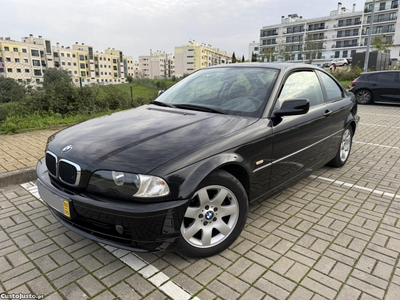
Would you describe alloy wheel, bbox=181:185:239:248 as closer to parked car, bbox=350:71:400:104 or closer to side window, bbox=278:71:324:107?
side window, bbox=278:71:324:107

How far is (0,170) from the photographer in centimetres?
424

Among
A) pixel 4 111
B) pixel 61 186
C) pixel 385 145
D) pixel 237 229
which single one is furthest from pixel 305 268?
pixel 4 111

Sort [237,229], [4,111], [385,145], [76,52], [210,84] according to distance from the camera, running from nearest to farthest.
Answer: [237,229]
[210,84]
[385,145]
[4,111]
[76,52]

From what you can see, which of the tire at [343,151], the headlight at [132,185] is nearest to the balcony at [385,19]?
the tire at [343,151]

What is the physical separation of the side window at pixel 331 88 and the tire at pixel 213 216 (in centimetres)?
244

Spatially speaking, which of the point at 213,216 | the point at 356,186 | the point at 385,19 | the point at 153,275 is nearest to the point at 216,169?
the point at 213,216

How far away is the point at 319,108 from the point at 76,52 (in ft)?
368

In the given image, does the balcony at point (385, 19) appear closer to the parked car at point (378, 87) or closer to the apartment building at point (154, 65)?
the parked car at point (378, 87)

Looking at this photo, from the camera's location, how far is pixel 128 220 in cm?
203

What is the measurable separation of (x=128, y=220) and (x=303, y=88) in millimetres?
2682

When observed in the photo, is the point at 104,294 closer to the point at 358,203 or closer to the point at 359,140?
the point at 358,203

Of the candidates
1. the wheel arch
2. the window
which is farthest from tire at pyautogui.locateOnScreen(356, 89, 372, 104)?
the wheel arch

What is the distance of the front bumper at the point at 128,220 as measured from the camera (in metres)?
2.04

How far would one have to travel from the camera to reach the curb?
4043 millimetres
